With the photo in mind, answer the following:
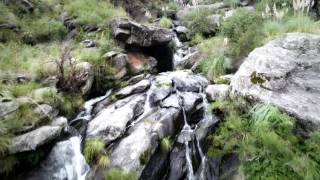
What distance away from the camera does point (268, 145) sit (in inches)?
211

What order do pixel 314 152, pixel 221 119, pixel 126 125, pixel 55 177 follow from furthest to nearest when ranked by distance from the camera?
1. pixel 221 119
2. pixel 126 125
3. pixel 55 177
4. pixel 314 152

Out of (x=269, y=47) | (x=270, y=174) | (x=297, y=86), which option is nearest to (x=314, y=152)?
(x=270, y=174)

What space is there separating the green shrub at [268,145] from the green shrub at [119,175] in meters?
1.96

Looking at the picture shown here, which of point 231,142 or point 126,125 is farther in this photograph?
point 126,125

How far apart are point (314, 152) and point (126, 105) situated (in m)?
4.31

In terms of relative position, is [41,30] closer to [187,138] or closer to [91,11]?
[91,11]

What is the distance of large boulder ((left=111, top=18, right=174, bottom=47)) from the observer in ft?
34.9

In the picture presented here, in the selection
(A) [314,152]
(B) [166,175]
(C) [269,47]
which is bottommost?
(B) [166,175]

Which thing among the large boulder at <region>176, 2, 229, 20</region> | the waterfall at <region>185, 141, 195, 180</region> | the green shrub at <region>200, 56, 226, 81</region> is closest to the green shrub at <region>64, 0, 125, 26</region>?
the large boulder at <region>176, 2, 229, 20</region>

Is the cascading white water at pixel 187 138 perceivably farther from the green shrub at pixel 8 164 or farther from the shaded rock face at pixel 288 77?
the green shrub at pixel 8 164

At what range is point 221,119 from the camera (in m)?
6.94

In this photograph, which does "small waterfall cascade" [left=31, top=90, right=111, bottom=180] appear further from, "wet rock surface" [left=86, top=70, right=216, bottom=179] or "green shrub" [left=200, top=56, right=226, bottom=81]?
"green shrub" [left=200, top=56, right=226, bottom=81]

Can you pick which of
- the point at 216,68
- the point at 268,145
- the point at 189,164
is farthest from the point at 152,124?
the point at 216,68

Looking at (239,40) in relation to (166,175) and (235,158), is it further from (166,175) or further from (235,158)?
(166,175)
